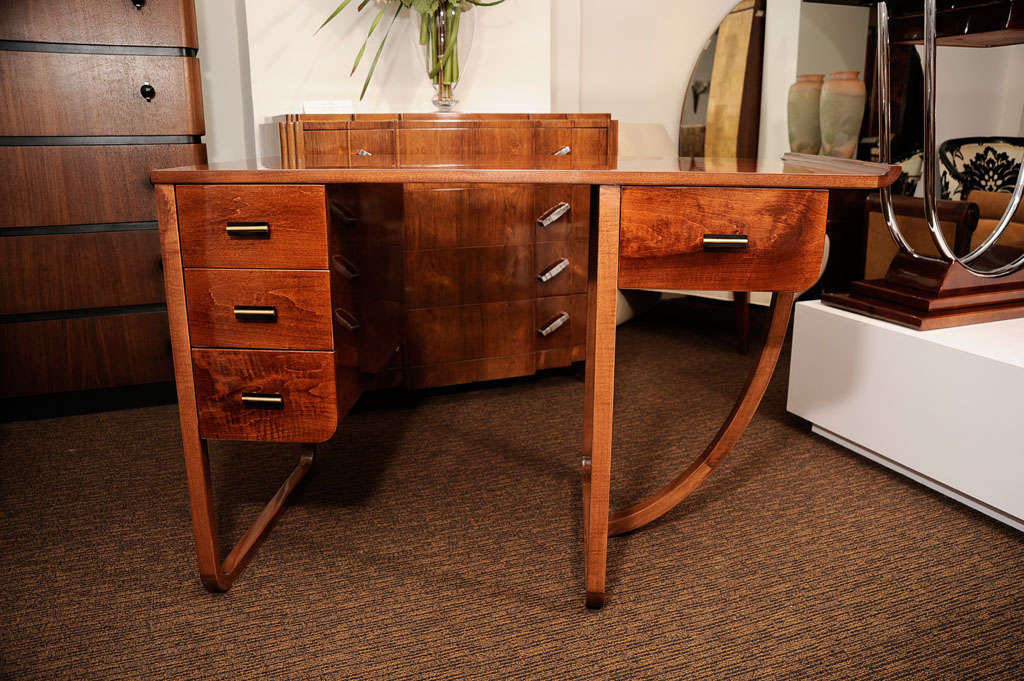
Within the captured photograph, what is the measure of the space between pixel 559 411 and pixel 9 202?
6.41ft

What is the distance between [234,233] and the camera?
1.42 meters

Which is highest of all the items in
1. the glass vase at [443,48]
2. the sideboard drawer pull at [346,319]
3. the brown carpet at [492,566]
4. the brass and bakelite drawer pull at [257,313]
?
the glass vase at [443,48]

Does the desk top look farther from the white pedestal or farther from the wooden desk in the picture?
the white pedestal

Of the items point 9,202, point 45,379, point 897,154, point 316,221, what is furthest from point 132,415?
point 897,154

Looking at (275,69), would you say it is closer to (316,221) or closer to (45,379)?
(45,379)

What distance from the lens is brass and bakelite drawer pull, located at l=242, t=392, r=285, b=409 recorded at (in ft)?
4.86

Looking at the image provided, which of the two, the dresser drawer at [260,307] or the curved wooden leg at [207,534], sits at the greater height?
the dresser drawer at [260,307]

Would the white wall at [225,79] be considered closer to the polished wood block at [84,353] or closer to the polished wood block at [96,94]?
the polished wood block at [96,94]

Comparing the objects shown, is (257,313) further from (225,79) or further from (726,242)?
(225,79)

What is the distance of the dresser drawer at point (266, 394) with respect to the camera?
58.0 inches

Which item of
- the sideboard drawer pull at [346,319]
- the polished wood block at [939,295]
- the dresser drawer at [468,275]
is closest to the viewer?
the sideboard drawer pull at [346,319]

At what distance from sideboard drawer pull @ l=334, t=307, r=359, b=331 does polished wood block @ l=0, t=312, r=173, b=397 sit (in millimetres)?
1328

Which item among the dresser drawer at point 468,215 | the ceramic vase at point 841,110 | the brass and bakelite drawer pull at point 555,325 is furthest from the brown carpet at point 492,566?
the ceramic vase at point 841,110

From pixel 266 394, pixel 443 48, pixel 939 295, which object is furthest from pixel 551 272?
pixel 266 394
